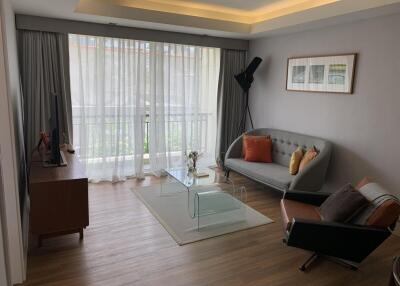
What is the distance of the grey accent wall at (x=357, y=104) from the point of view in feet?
11.2

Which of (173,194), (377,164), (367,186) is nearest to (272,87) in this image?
(377,164)

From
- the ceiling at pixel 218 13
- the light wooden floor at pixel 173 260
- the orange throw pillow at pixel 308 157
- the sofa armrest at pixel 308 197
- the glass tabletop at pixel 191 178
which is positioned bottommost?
the light wooden floor at pixel 173 260

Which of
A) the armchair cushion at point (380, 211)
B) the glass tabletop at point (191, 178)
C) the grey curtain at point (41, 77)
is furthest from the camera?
the grey curtain at point (41, 77)

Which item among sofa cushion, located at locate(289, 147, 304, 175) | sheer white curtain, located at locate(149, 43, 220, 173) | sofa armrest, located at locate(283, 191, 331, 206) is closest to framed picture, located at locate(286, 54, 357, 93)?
sofa cushion, located at locate(289, 147, 304, 175)

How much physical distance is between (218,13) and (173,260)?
354 cm

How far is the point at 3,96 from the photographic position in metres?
2.12

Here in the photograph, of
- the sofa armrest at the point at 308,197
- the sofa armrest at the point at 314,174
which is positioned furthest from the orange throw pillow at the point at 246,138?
the sofa armrest at the point at 308,197

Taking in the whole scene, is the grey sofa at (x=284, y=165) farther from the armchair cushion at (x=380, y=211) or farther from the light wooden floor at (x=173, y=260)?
the armchair cushion at (x=380, y=211)

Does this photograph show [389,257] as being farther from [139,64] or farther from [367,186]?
[139,64]

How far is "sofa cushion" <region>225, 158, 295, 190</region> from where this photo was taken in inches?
151

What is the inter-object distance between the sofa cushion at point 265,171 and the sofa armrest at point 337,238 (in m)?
1.28

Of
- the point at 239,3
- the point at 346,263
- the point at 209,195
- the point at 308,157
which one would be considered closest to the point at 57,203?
the point at 209,195

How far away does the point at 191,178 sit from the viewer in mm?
3936

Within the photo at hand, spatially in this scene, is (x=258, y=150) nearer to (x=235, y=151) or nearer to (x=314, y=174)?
(x=235, y=151)
